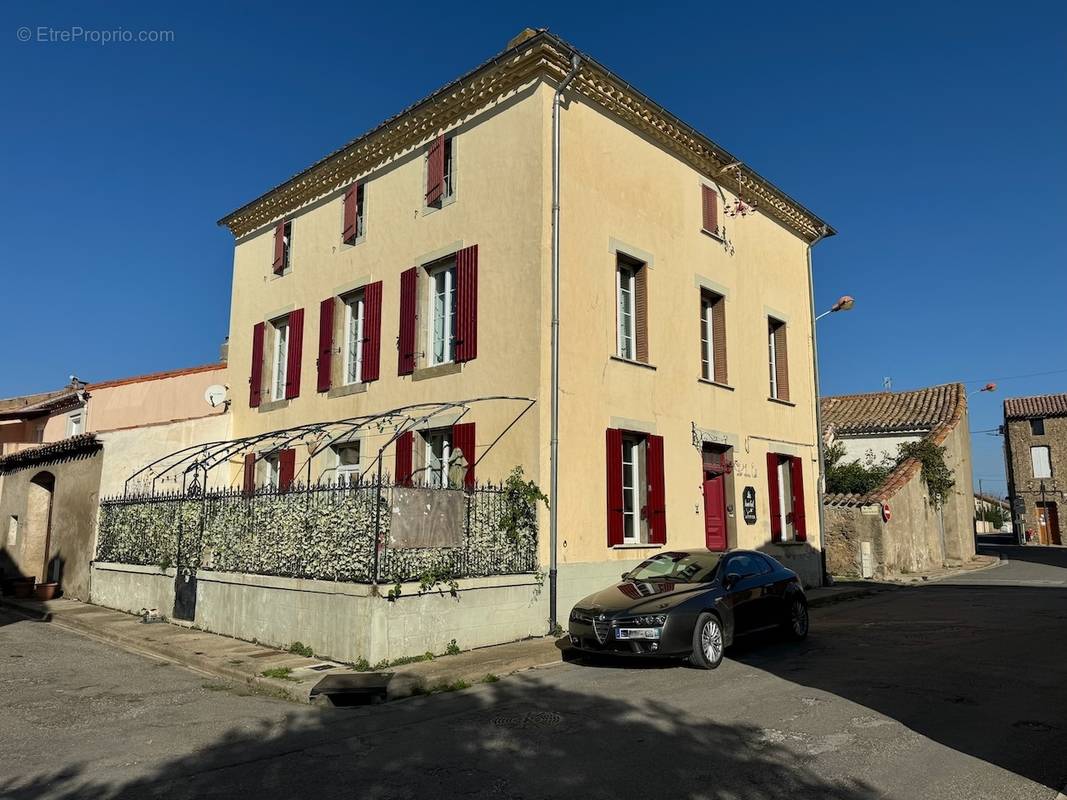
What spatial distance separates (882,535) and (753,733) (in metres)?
17.2

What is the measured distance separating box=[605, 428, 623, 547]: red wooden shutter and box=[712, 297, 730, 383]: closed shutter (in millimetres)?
4027

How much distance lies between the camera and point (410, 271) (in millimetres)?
14164

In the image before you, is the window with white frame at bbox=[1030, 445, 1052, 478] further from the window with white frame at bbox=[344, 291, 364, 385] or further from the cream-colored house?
the window with white frame at bbox=[344, 291, 364, 385]

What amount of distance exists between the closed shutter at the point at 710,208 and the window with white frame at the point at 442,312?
566 centimetres

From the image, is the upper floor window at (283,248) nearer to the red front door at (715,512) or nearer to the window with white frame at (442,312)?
the window with white frame at (442,312)

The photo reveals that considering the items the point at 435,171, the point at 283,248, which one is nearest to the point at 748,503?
the point at 435,171

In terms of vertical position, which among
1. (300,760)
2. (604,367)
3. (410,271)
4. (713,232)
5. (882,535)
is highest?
(713,232)

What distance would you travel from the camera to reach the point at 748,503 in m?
15.9

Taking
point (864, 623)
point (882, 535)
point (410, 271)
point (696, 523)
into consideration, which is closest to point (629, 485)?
point (696, 523)

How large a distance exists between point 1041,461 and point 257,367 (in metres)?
49.4

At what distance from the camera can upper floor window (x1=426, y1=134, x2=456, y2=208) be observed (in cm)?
→ 1391

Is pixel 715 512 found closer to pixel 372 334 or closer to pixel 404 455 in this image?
pixel 404 455

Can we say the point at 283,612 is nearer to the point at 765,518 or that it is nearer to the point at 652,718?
the point at 652,718

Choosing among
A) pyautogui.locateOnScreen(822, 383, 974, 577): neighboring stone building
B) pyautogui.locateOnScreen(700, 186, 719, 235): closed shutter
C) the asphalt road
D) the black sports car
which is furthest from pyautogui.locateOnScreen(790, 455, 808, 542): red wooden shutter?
the asphalt road
